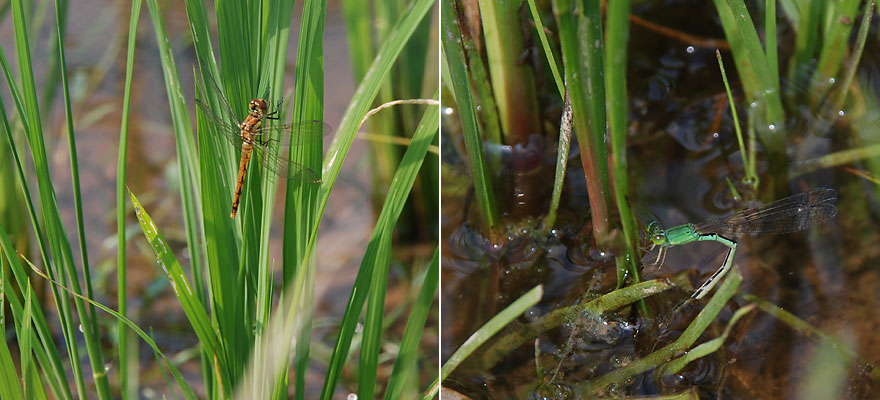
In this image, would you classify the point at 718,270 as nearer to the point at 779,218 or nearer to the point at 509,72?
the point at 779,218

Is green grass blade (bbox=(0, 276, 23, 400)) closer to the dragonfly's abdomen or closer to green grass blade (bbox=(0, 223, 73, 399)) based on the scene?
green grass blade (bbox=(0, 223, 73, 399))

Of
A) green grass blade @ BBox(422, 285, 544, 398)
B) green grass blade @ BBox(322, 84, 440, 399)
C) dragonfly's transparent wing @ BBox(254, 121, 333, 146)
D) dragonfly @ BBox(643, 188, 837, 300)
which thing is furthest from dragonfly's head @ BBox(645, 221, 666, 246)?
dragonfly's transparent wing @ BBox(254, 121, 333, 146)

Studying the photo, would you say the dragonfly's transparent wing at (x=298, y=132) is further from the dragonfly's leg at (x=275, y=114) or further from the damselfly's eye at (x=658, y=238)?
the damselfly's eye at (x=658, y=238)

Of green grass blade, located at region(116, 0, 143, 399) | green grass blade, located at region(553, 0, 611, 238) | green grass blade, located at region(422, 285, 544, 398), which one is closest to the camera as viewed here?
green grass blade, located at region(553, 0, 611, 238)

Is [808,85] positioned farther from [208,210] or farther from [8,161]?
[8,161]

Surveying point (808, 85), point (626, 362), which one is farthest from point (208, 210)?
point (808, 85)

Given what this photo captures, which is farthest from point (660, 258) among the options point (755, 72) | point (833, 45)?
point (833, 45)
